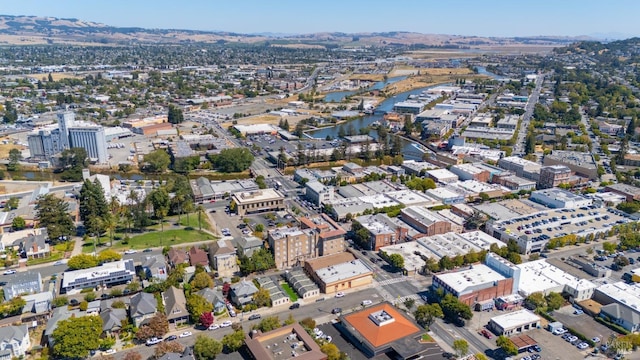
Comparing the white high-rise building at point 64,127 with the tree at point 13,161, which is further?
the white high-rise building at point 64,127

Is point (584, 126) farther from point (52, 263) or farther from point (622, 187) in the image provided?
point (52, 263)

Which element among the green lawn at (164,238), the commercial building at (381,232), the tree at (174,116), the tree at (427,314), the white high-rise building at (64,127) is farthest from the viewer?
the tree at (174,116)

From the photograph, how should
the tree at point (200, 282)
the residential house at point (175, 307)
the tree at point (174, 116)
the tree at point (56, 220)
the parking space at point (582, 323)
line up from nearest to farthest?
the parking space at point (582, 323) < the residential house at point (175, 307) < the tree at point (200, 282) < the tree at point (56, 220) < the tree at point (174, 116)

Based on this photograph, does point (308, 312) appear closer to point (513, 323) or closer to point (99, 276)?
point (513, 323)

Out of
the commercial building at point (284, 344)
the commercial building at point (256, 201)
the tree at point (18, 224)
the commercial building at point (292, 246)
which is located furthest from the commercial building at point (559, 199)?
the tree at point (18, 224)

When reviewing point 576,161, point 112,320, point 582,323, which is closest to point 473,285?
point 582,323

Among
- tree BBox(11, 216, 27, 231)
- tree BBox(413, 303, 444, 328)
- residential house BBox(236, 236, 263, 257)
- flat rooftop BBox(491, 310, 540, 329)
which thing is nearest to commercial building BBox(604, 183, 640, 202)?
flat rooftop BBox(491, 310, 540, 329)

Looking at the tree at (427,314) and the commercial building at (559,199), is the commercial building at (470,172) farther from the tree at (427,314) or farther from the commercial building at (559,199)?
the tree at (427,314)
